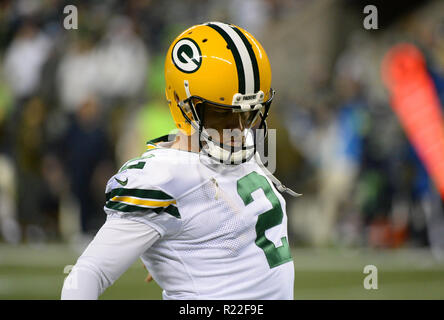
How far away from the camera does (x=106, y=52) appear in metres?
9.13

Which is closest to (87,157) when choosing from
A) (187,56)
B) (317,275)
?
(317,275)

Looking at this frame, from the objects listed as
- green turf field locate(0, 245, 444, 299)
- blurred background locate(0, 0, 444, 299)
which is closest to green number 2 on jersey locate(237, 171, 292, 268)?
green turf field locate(0, 245, 444, 299)

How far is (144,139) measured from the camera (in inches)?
347

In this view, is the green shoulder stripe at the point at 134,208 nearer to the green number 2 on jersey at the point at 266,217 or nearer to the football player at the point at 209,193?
the football player at the point at 209,193

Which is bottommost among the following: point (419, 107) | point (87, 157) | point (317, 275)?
point (317, 275)

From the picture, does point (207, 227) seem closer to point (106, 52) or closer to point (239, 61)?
point (239, 61)

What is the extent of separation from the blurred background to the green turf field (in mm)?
49

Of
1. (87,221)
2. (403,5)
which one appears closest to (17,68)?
(87,221)

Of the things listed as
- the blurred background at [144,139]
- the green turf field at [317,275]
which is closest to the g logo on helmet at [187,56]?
the green turf field at [317,275]

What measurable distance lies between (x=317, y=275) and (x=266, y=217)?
430 cm

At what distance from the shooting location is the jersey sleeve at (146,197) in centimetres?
216

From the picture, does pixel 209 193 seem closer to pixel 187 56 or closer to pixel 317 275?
pixel 187 56

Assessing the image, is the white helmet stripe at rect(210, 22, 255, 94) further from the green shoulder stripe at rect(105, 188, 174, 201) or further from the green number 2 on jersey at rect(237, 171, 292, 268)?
the green shoulder stripe at rect(105, 188, 174, 201)
